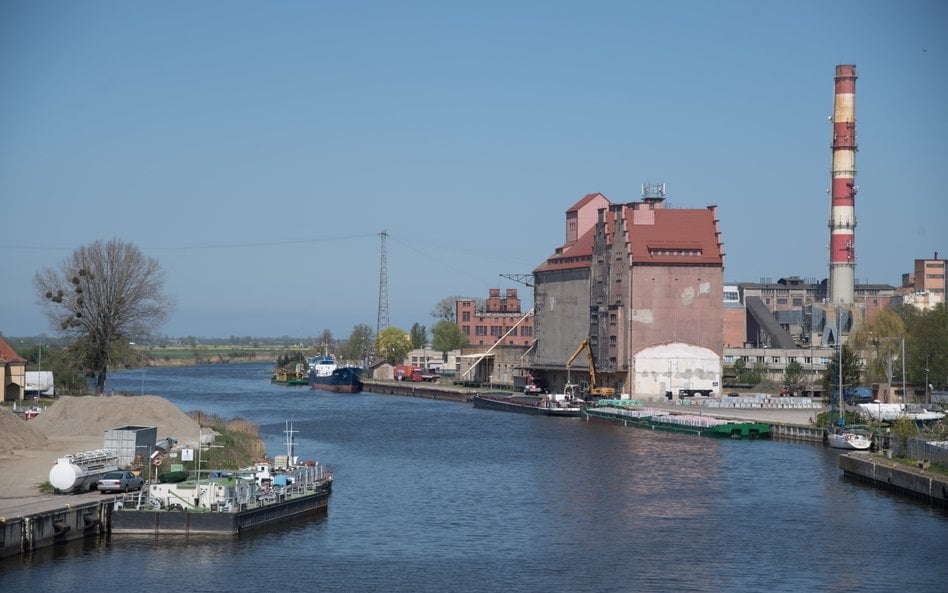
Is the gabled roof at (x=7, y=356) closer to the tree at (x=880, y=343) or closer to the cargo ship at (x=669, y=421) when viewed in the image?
the cargo ship at (x=669, y=421)

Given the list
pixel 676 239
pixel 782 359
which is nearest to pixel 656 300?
pixel 676 239

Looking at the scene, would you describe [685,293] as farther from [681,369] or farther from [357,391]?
[357,391]

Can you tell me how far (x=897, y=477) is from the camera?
220 feet

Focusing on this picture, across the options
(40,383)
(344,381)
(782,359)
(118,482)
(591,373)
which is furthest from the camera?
(344,381)

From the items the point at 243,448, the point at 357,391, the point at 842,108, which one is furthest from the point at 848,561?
the point at 357,391

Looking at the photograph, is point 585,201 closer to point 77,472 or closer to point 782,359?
point 782,359

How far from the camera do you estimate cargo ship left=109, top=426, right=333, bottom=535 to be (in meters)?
50.8

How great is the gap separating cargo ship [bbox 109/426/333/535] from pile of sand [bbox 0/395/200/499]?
1553 cm

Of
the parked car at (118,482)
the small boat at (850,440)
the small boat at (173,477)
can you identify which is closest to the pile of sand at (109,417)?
the small boat at (173,477)

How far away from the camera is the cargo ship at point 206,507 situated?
5075 cm

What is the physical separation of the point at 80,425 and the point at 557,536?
137ft

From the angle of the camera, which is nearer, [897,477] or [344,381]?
[897,477]

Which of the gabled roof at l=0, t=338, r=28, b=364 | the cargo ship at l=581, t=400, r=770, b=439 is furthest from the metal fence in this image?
the gabled roof at l=0, t=338, r=28, b=364

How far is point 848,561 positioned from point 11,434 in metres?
46.1
